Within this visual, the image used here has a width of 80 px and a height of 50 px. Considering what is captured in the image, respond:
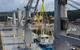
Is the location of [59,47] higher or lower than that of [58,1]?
lower

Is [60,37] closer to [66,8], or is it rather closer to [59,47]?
[59,47]

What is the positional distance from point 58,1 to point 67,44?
0.34 metres

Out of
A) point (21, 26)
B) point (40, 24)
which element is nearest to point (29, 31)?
point (21, 26)

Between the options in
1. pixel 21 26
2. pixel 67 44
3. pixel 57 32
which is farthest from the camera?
pixel 21 26

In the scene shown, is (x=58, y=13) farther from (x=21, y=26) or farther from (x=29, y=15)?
(x=21, y=26)

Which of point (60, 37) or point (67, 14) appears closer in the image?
point (60, 37)

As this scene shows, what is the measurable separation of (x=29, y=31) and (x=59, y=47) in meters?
4.35

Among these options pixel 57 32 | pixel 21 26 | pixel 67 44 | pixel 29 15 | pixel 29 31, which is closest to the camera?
pixel 67 44

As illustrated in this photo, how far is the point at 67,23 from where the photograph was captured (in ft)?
4.96

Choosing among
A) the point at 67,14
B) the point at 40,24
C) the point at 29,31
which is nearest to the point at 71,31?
the point at 67,14

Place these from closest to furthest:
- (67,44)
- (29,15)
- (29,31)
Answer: (67,44) → (29,15) → (29,31)

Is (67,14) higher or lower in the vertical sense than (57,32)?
higher

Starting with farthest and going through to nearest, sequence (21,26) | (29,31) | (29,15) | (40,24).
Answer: (21,26)
(29,31)
(29,15)
(40,24)

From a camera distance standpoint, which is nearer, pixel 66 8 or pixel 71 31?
pixel 71 31
